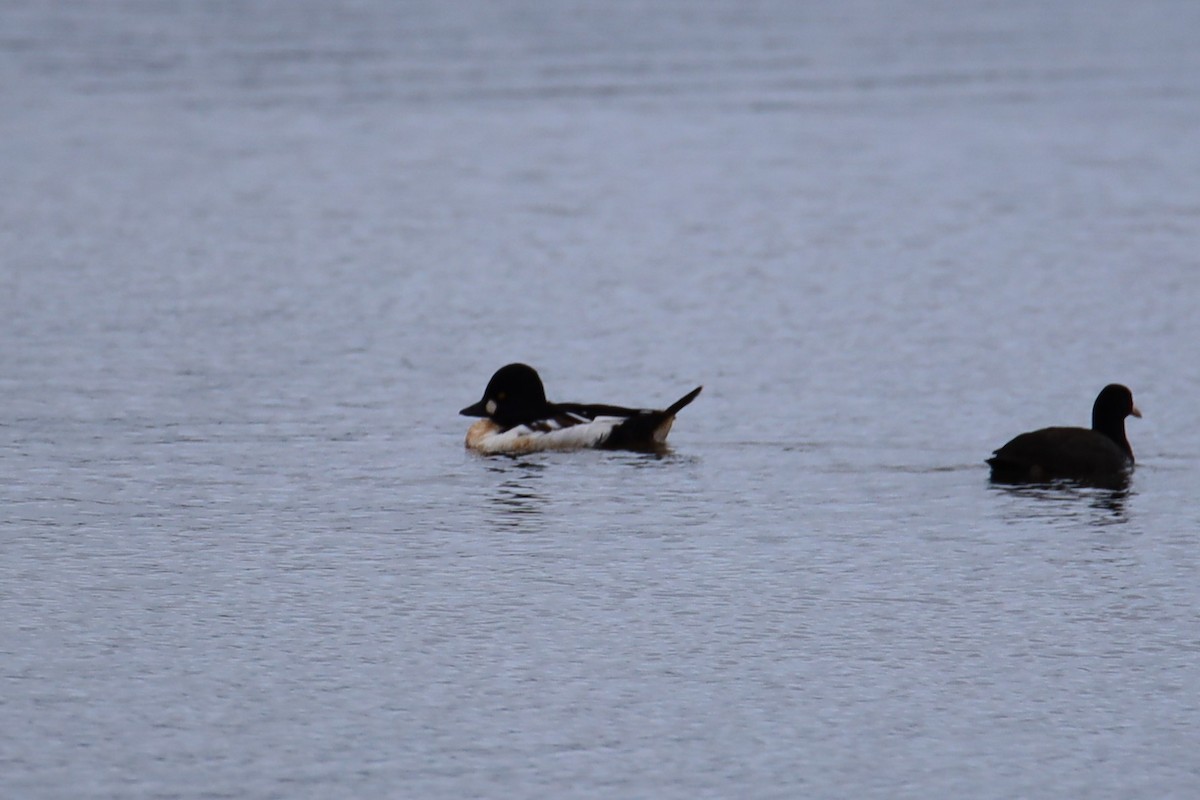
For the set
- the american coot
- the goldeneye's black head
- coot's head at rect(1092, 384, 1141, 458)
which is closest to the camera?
the american coot

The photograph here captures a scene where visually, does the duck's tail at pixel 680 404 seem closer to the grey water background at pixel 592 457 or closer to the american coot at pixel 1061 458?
the grey water background at pixel 592 457

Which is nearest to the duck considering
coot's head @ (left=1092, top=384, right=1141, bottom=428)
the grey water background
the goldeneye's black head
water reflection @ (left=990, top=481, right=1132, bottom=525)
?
the goldeneye's black head

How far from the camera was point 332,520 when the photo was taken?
11516mm

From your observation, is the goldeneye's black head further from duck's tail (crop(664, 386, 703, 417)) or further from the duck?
duck's tail (crop(664, 386, 703, 417))

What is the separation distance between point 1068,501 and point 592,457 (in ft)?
9.95

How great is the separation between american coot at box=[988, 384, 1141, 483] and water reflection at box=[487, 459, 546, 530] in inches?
103

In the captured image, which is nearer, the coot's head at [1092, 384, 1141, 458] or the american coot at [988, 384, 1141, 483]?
the american coot at [988, 384, 1141, 483]

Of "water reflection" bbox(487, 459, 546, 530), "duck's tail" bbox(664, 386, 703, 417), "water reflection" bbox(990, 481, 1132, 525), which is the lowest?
"water reflection" bbox(990, 481, 1132, 525)

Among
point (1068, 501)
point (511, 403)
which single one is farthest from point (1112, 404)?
point (511, 403)

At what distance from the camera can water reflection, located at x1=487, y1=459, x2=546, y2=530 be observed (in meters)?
11.7

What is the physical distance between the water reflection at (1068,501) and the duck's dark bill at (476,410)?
3.29 m

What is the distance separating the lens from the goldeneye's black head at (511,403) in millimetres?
13742

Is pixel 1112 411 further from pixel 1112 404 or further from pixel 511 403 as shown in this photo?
pixel 511 403

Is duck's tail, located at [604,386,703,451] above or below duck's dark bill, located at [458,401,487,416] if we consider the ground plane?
below
